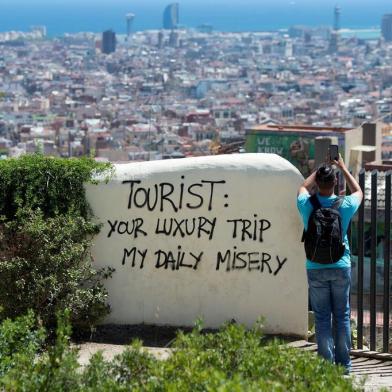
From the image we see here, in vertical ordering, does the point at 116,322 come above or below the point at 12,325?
below

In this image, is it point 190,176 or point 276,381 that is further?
point 190,176

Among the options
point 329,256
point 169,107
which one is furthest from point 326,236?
point 169,107

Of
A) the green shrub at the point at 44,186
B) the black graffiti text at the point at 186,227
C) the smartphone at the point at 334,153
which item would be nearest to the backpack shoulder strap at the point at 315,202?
Result: the smartphone at the point at 334,153

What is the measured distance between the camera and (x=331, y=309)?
520cm

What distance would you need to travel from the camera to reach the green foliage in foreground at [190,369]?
10.9 ft

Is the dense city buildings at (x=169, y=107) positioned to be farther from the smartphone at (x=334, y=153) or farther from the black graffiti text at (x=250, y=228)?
the smartphone at (x=334, y=153)

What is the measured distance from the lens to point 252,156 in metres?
6.27

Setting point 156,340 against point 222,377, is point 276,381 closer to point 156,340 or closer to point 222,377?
point 222,377

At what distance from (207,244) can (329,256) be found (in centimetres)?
143

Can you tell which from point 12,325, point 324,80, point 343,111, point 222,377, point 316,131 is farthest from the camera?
point 324,80

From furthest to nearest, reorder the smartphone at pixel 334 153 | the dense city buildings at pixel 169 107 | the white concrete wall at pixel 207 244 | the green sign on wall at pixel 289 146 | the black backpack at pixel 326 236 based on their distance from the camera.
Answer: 1. the dense city buildings at pixel 169 107
2. the green sign on wall at pixel 289 146
3. the white concrete wall at pixel 207 244
4. the smartphone at pixel 334 153
5. the black backpack at pixel 326 236

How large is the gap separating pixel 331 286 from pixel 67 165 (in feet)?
6.54

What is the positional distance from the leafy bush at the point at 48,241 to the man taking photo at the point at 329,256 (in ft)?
5.15

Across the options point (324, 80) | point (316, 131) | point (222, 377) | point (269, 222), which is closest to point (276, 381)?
point (222, 377)
